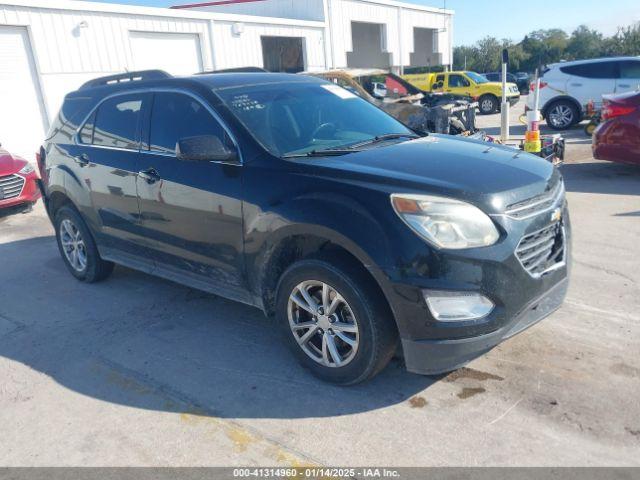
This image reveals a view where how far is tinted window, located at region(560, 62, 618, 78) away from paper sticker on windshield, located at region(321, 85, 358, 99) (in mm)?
12080

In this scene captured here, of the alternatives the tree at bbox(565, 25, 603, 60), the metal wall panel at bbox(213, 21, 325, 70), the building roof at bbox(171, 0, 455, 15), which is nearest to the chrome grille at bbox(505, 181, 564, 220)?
the metal wall panel at bbox(213, 21, 325, 70)

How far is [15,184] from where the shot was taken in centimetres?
915

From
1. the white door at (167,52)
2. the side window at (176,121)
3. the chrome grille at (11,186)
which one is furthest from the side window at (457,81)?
the side window at (176,121)

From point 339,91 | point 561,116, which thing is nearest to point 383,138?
point 339,91

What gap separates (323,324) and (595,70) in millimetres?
14192

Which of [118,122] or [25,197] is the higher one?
[118,122]

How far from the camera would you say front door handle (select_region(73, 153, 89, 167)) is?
5039mm

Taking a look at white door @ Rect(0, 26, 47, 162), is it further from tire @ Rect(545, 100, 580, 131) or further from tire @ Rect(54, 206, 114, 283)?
tire @ Rect(545, 100, 580, 131)

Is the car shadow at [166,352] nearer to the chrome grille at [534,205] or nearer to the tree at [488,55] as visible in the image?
the chrome grille at [534,205]

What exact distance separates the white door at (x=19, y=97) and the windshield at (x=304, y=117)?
42.4 feet

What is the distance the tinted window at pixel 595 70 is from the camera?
14.4 m

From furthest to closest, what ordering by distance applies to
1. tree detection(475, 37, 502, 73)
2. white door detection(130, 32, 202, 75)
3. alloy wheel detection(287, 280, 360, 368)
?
tree detection(475, 37, 502, 73), white door detection(130, 32, 202, 75), alloy wheel detection(287, 280, 360, 368)

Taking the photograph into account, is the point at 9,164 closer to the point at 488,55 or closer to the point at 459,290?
the point at 459,290

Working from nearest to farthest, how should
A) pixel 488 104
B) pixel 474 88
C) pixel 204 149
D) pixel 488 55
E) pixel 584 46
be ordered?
pixel 204 149 → pixel 488 104 → pixel 474 88 → pixel 584 46 → pixel 488 55
